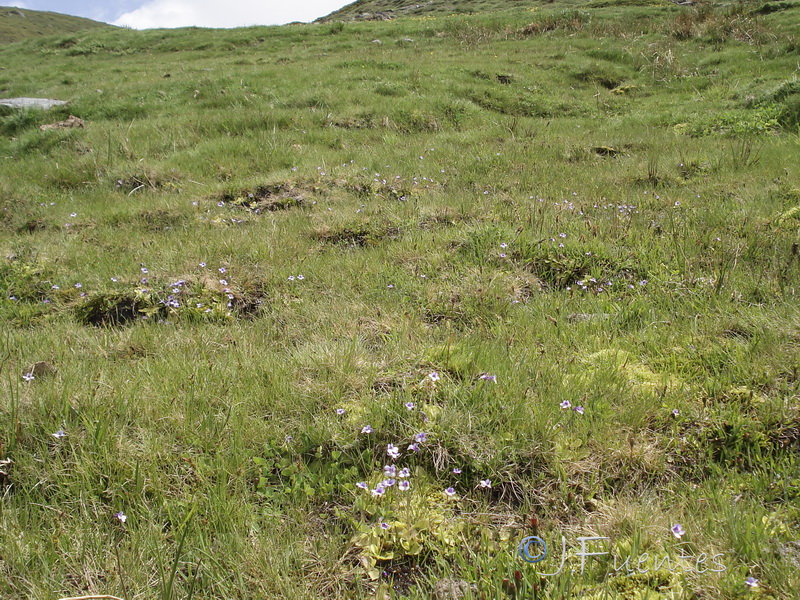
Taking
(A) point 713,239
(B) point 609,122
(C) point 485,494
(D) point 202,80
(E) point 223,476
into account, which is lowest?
(C) point 485,494

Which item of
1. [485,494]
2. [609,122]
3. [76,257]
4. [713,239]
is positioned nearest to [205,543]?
[485,494]

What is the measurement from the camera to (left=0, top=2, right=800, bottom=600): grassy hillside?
80.2 inches

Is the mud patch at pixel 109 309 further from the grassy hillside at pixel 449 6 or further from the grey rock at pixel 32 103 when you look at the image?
the grassy hillside at pixel 449 6

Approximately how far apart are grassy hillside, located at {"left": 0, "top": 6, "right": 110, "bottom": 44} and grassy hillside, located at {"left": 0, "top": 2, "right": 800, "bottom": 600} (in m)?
153

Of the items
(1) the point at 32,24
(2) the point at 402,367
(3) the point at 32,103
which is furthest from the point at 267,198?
(1) the point at 32,24

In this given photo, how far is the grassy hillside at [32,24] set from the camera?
12738 centimetres

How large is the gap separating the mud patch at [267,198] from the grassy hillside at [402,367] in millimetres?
67

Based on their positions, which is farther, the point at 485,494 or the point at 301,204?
the point at 301,204

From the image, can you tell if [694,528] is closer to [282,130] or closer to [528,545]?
[528,545]

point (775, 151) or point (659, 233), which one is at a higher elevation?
point (775, 151)

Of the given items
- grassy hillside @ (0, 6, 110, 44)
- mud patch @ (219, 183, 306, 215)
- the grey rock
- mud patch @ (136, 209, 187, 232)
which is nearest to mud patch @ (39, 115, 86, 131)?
the grey rock

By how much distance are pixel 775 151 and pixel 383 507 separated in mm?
8380

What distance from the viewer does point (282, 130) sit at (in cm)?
991

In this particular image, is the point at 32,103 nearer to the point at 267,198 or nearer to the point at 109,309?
the point at 267,198
